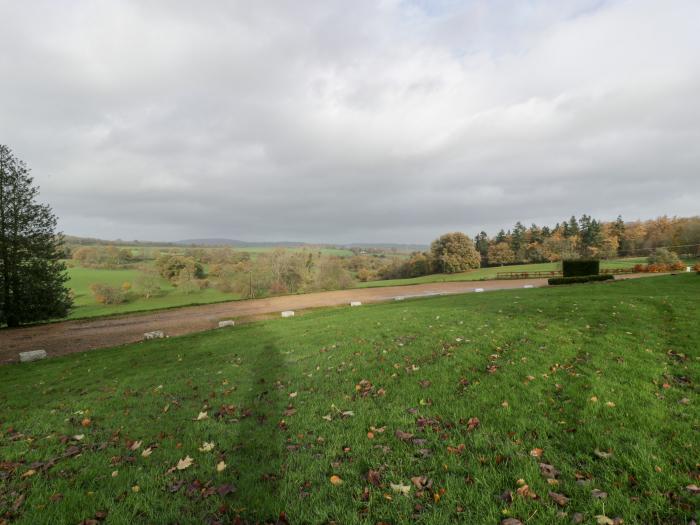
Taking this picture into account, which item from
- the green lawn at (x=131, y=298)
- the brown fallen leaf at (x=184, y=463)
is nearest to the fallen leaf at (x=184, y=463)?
the brown fallen leaf at (x=184, y=463)

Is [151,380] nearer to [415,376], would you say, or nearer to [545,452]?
[415,376]

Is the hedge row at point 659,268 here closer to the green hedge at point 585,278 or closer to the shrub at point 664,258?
the shrub at point 664,258

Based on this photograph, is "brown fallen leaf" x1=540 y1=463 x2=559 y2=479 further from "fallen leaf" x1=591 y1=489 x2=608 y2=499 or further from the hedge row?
the hedge row

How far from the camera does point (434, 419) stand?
4.56 m

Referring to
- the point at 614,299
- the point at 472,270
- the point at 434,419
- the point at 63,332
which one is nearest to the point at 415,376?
the point at 434,419

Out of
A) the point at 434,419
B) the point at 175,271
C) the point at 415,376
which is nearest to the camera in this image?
the point at 434,419

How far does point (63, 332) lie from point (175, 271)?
37170 millimetres

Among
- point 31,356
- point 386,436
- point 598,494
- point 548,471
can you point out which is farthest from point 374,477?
point 31,356

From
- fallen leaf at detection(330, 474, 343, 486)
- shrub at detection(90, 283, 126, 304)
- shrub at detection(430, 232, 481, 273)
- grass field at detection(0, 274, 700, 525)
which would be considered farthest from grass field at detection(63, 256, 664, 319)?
fallen leaf at detection(330, 474, 343, 486)

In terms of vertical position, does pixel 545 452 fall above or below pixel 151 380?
above

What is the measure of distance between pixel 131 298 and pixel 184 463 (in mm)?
50073

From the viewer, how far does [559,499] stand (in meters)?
2.86

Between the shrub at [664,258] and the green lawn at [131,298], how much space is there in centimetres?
Answer: 4916

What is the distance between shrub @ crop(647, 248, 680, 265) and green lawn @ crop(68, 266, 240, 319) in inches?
1936
